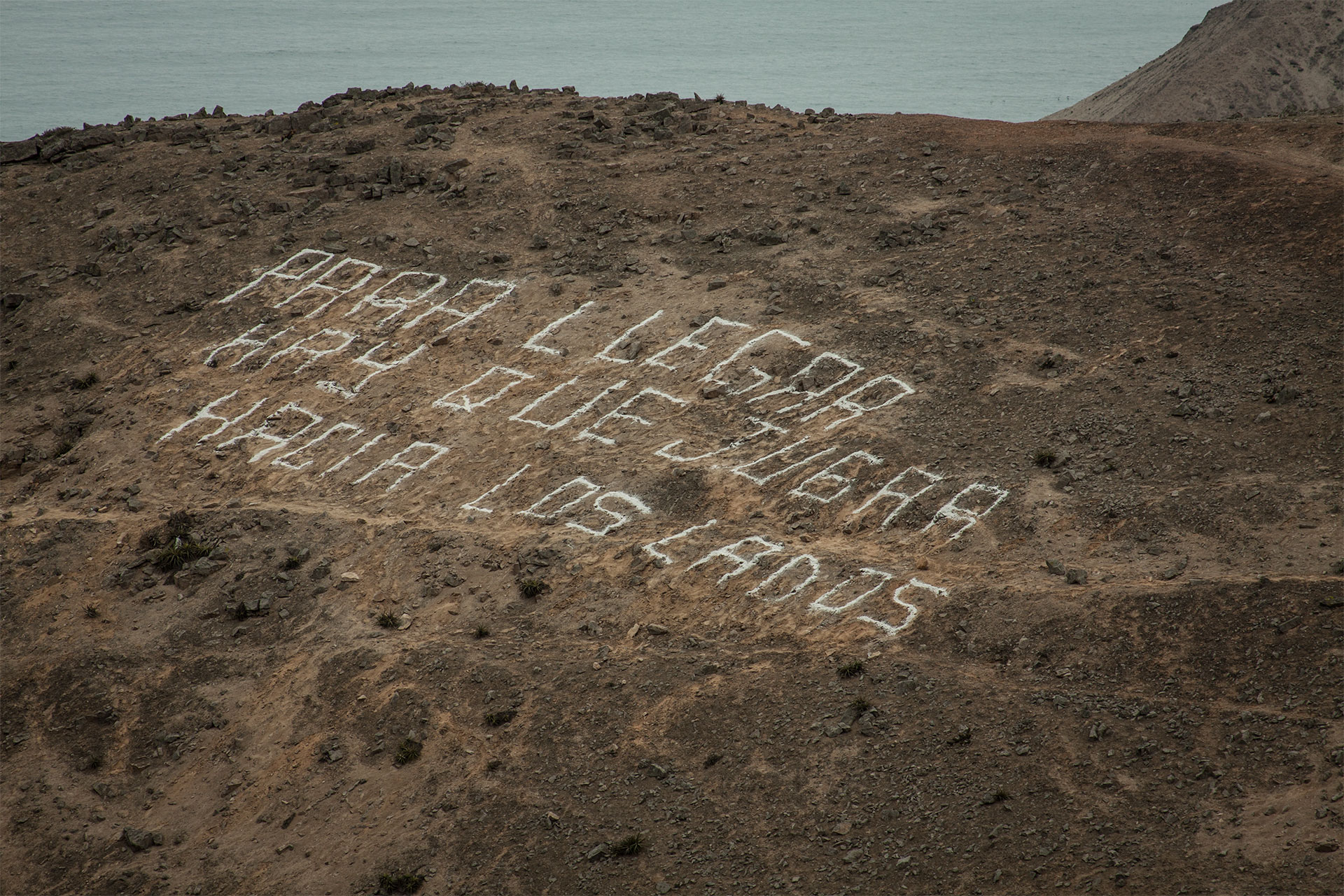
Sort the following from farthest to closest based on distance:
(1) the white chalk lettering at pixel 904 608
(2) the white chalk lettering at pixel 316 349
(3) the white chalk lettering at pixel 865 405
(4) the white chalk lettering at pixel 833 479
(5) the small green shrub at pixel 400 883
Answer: (2) the white chalk lettering at pixel 316 349 < (3) the white chalk lettering at pixel 865 405 < (4) the white chalk lettering at pixel 833 479 < (1) the white chalk lettering at pixel 904 608 < (5) the small green shrub at pixel 400 883

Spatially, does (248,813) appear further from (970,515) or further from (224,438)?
(970,515)

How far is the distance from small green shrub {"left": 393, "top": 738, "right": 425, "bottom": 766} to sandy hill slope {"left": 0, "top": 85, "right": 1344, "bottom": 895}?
0.05 m

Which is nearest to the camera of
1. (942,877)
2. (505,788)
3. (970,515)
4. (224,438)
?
(942,877)

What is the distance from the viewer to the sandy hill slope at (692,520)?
12023 millimetres

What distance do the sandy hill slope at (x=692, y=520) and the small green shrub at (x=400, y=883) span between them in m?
0.12

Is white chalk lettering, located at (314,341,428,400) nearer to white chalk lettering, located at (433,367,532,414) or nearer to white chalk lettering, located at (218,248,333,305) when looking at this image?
white chalk lettering, located at (433,367,532,414)

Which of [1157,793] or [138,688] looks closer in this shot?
[1157,793]

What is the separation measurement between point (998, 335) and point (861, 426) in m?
3.75

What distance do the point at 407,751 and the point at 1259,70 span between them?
45.7m

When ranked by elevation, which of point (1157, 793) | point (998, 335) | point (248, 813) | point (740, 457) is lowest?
point (248, 813)

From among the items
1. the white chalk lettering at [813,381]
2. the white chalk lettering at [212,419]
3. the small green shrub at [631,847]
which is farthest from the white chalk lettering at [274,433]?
the small green shrub at [631,847]

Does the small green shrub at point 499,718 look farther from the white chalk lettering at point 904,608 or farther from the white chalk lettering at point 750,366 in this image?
the white chalk lettering at point 750,366

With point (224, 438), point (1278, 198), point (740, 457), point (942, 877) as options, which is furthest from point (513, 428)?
point (1278, 198)

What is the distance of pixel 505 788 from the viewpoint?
13.4 meters
